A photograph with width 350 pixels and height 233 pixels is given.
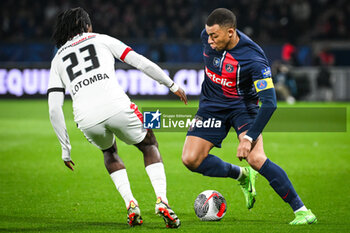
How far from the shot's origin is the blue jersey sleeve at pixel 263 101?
5.33 metres

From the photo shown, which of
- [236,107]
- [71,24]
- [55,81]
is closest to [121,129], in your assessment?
[55,81]

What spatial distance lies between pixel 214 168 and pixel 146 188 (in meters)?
1.66

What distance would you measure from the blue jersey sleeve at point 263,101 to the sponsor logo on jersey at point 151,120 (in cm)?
94

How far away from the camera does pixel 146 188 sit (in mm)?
7570

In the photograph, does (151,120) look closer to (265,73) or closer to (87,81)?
(87,81)

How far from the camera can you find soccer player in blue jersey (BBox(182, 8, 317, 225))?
5465 mm

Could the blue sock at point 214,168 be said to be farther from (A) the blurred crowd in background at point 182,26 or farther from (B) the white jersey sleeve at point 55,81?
(A) the blurred crowd in background at point 182,26

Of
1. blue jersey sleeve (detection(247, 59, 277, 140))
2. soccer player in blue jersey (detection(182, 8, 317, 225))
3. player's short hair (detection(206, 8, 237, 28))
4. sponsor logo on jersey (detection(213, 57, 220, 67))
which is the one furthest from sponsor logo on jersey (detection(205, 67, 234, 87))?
player's short hair (detection(206, 8, 237, 28))

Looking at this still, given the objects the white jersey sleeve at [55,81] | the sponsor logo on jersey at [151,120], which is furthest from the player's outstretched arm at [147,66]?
the white jersey sleeve at [55,81]

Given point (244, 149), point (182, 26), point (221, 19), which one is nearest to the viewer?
point (244, 149)

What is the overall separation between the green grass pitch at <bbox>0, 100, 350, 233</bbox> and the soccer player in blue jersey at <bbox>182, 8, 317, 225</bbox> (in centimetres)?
38

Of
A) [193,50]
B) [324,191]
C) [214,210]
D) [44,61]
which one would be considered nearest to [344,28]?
[193,50]

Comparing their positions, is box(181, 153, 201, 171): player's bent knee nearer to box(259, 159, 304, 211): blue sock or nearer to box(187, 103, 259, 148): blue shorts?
box(187, 103, 259, 148): blue shorts

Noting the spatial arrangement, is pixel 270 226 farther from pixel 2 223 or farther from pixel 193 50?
pixel 193 50
